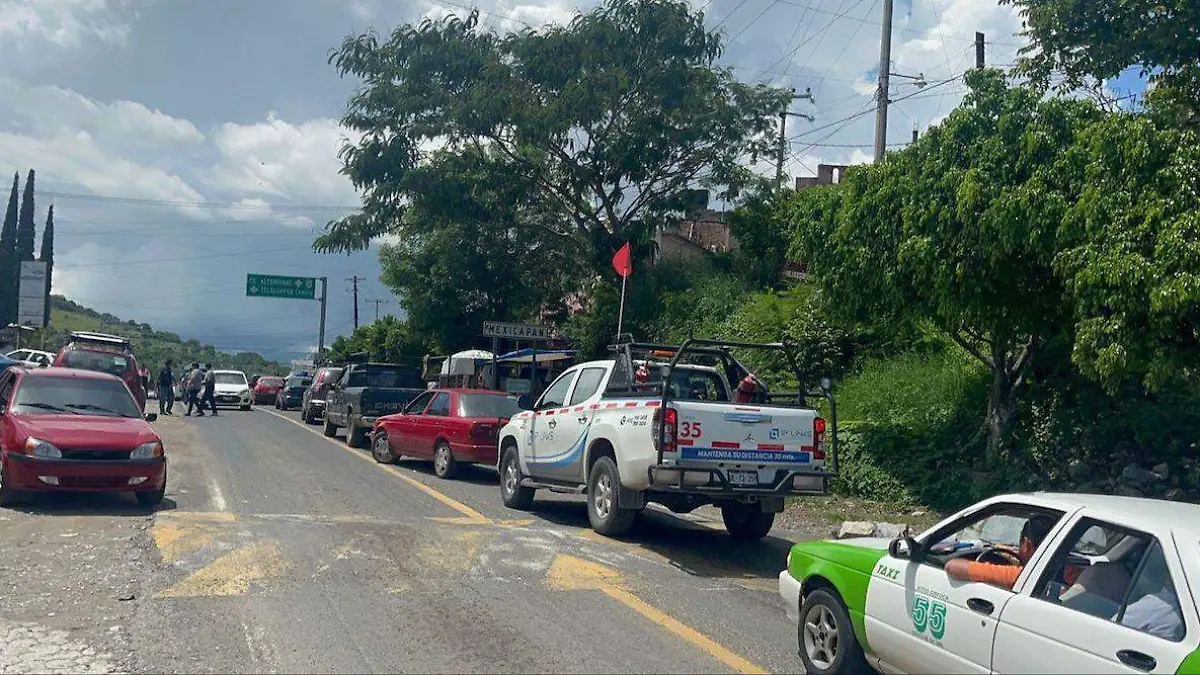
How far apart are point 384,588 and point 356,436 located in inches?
583

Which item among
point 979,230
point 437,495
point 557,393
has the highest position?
point 979,230

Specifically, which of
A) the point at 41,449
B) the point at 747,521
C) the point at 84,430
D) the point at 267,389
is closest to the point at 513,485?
the point at 747,521

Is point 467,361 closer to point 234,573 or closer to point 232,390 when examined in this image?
point 232,390

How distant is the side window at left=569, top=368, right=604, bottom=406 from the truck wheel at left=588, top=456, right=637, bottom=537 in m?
0.96

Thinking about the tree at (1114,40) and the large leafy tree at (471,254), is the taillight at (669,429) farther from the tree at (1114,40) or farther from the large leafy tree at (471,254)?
the large leafy tree at (471,254)

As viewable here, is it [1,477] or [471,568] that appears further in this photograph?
[1,477]

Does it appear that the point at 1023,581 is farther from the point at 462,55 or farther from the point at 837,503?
the point at 462,55

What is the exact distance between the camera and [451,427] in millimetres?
16766

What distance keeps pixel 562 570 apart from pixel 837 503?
665cm

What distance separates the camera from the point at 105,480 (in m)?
11.4

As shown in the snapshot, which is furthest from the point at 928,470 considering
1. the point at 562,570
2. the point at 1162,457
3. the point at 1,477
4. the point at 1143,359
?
the point at 1,477

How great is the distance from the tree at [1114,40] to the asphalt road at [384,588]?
287 inches

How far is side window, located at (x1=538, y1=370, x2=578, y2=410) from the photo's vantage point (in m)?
12.7

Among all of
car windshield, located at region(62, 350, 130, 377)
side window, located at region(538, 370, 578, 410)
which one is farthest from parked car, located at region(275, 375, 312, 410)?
side window, located at region(538, 370, 578, 410)
